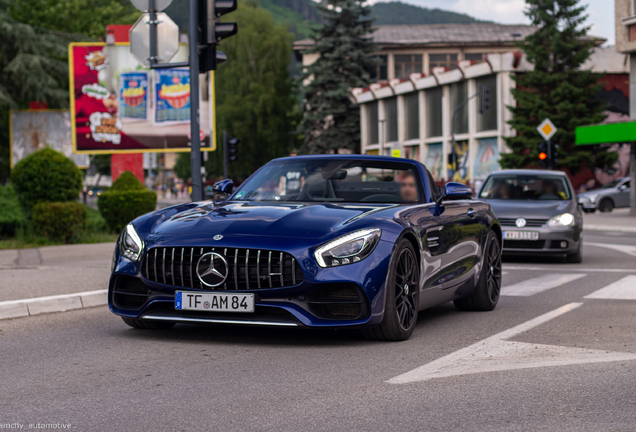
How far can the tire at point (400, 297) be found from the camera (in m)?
5.99

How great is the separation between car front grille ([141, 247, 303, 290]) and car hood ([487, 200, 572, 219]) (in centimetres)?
899

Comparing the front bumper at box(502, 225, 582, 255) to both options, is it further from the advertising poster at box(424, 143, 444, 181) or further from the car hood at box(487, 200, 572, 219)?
the advertising poster at box(424, 143, 444, 181)

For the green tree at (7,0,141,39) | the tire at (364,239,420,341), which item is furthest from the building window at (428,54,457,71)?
the tire at (364,239,420,341)

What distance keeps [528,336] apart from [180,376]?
9.47 ft

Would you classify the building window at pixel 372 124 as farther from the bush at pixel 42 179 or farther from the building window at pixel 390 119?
the bush at pixel 42 179

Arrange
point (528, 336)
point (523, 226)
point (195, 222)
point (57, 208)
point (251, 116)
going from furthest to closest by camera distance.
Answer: point (251, 116) → point (57, 208) → point (523, 226) → point (528, 336) → point (195, 222)

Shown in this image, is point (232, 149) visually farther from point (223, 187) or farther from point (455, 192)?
point (455, 192)

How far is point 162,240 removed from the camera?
5984 millimetres

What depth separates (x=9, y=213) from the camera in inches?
681

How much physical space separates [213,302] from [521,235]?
918 centimetres

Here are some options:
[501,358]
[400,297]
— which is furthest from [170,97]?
[501,358]

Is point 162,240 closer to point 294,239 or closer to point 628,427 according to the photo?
point 294,239

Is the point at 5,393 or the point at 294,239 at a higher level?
the point at 294,239

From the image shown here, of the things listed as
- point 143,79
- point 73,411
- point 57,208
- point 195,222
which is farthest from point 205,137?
point 73,411
